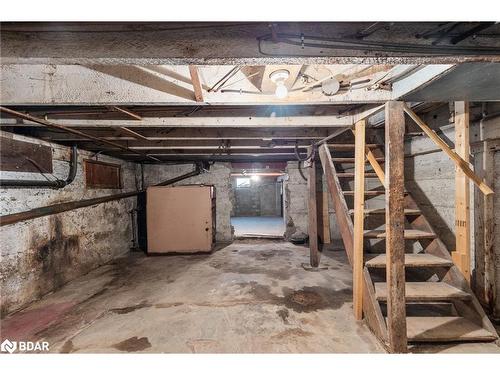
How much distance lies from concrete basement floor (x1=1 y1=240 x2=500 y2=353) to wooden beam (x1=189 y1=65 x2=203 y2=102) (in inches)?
91.2

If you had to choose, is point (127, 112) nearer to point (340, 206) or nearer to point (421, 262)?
point (340, 206)

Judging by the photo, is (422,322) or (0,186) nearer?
(422,322)

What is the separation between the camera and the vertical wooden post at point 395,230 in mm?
1957

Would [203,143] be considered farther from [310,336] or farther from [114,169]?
[310,336]

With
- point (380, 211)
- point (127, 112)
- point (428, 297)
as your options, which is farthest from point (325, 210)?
point (127, 112)

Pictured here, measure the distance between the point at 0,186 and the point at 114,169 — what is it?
2669 mm

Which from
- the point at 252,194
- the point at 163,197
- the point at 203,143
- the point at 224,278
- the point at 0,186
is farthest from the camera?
the point at 252,194

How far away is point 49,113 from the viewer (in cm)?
254

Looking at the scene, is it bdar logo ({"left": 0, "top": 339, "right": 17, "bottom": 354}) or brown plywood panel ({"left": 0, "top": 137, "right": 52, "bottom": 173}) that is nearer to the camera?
bdar logo ({"left": 0, "top": 339, "right": 17, "bottom": 354})

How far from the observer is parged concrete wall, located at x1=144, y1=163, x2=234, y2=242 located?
→ 666 centimetres

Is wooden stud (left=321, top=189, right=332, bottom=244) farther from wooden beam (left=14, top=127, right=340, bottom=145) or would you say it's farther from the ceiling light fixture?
the ceiling light fixture

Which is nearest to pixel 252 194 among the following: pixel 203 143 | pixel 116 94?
pixel 203 143

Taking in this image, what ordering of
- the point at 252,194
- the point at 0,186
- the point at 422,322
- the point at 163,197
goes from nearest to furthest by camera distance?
the point at 422,322
the point at 0,186
the point at 163,197
the point at 252,194

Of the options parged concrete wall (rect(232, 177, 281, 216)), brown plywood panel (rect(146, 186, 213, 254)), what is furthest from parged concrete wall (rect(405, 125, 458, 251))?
parged concrete wall (rect(232, 177, 281, 216))
